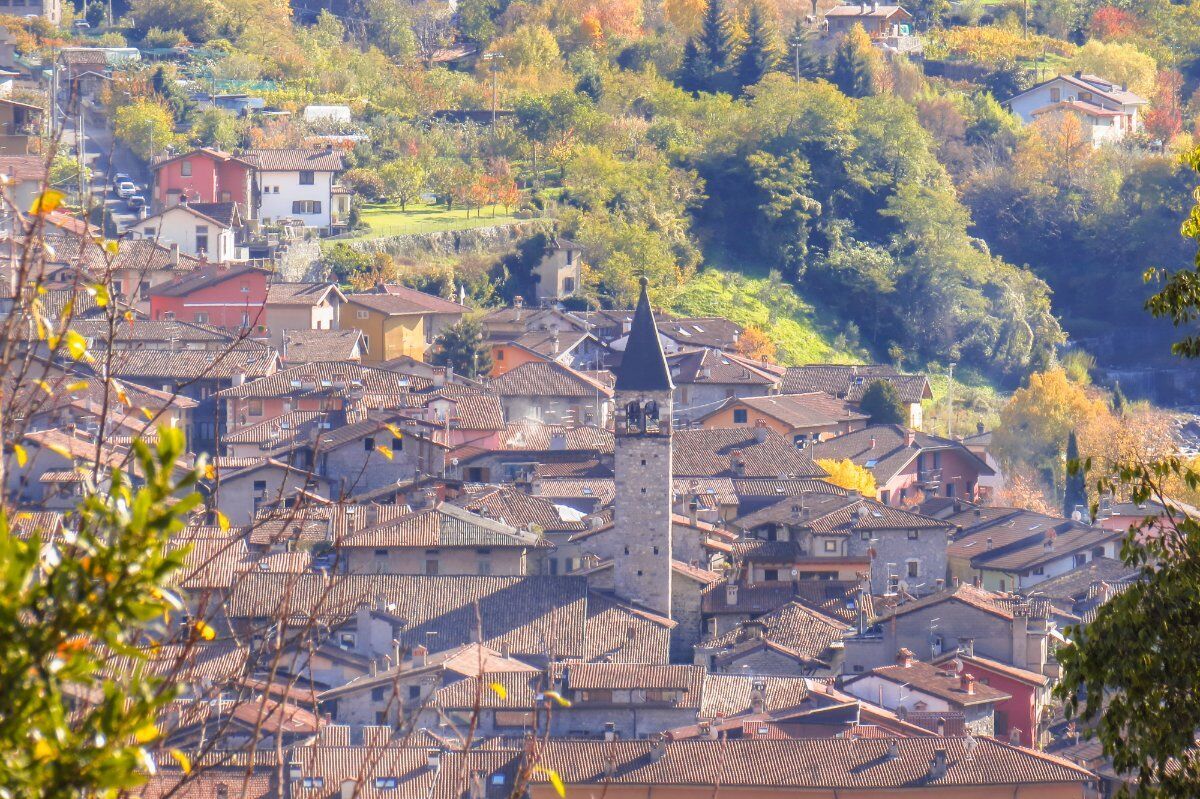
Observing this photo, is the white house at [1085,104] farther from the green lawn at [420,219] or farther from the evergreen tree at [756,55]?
the green lawn at [420,219]

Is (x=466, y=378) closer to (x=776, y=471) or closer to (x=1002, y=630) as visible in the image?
(x=776, y=471)

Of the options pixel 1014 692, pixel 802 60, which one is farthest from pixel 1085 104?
pixel 1014 692

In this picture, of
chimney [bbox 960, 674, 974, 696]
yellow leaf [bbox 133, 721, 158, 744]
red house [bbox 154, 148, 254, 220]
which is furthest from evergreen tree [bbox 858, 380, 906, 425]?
yellow leaf [bbox 133, 721, 158, 744]

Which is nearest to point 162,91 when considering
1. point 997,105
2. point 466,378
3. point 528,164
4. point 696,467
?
point 528,164

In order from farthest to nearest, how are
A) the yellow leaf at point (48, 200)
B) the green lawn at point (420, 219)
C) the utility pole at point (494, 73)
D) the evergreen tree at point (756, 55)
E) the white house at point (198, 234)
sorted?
1. the evergreen tree at point (756, 55)
2. the utility pole at point (494, 73)
3. the green lawn at point (420, 219)
4. the white house at point (198, 234)
5. the yellow leaf at point (48, 200)

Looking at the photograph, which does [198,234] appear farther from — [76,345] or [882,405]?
[76,345]

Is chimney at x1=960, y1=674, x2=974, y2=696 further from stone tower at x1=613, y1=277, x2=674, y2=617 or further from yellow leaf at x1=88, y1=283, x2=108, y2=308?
yellow leaf at x1=88, y1=283, x2=108, y2=308

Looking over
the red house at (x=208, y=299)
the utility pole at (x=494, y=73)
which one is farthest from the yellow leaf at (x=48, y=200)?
the utility pole at (x=494, y=73)
